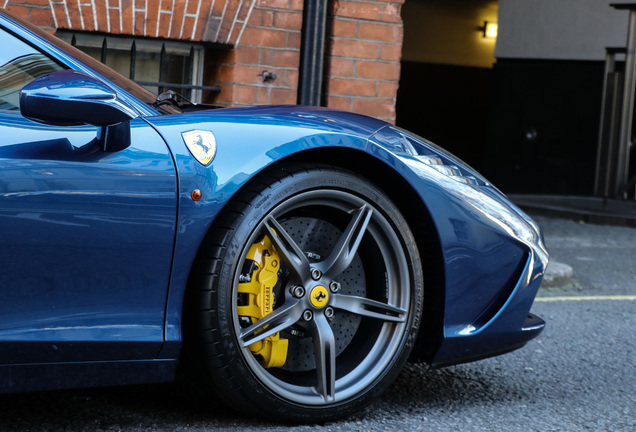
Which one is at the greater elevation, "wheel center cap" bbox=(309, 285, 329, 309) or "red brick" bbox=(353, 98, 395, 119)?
"red brick" bbox=(353, 98, 395, 119)

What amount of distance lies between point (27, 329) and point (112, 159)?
18.3 inches

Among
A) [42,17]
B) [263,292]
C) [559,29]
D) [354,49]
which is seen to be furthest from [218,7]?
[559,29]

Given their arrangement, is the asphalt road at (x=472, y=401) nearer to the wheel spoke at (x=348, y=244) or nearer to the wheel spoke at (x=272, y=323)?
the wheel spoke at (x=272, y=323)

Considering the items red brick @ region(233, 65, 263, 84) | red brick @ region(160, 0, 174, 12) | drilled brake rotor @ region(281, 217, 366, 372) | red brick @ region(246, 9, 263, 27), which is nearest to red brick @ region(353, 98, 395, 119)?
red brick @ region(233, 65, 263, 84)

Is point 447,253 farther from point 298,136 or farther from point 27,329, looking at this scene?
point 27,329

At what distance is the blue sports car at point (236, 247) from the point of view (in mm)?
2184

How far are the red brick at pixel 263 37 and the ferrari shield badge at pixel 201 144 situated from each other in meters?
2.91

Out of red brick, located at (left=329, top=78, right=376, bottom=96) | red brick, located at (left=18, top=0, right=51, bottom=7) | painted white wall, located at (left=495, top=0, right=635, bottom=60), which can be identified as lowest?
red brick, located at (left=329, top=78, right=376, bottom=96)

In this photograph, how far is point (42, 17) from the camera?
466 centimetres

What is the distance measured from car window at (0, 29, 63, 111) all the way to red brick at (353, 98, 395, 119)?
3.25 m

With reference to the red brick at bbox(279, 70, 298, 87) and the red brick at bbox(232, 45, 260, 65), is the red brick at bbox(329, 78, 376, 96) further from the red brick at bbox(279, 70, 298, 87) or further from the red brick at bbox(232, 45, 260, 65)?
the red brick at bbox(232, 45, 260, 65)

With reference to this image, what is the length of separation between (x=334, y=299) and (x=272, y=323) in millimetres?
205

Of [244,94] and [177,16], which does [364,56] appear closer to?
[244,94]

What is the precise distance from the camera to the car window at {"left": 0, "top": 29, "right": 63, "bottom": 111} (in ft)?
7.55
